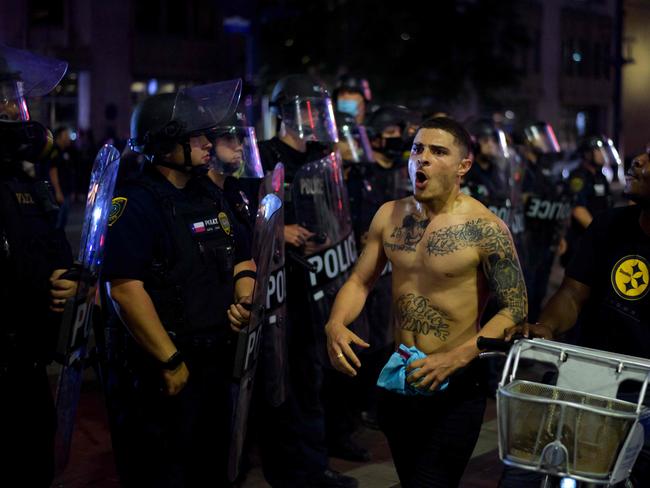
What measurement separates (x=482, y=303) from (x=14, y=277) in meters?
1.78

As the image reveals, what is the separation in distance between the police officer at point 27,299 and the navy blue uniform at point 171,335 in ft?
0.93

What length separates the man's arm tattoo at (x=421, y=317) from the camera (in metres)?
3.97

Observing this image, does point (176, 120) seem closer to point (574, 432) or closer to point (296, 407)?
point (296, 407)

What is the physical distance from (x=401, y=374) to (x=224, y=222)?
1.04 m

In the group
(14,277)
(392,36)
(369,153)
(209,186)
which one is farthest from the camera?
(392,36)

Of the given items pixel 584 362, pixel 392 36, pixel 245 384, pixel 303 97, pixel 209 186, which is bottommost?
pixel 245 384

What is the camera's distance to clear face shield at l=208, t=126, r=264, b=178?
5.07 meters

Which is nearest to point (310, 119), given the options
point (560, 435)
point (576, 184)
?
point (560, 435)

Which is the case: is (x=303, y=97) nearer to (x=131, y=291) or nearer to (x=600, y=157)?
(x=131, y=291)

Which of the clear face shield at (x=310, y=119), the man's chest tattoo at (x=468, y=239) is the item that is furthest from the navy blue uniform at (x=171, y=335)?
the clear face shield at (x=310, y=119)

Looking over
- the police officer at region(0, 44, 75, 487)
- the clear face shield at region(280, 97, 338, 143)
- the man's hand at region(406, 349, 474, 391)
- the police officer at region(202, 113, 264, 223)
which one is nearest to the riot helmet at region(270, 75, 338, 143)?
the clear face shield at region(280, 97, 338, 143)

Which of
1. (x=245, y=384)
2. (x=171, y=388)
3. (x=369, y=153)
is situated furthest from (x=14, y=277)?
(x=369, y=153)

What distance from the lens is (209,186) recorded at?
14.7 ft

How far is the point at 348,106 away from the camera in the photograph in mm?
7801
